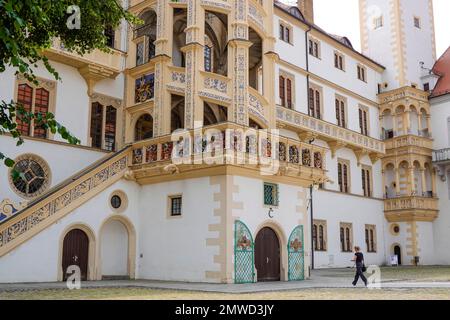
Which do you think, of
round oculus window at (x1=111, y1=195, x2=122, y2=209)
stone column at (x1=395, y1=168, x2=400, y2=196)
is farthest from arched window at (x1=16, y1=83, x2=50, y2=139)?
stone column at (x1=395, y1=168, x2=400, y2=196)

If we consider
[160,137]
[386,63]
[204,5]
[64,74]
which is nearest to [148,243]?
[160,137]

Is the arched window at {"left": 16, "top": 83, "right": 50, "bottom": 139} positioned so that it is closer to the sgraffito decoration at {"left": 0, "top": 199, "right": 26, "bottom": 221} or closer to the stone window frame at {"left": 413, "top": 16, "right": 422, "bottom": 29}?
the sgraffito decoration at {"left": 0, "top": 199, "right": 26, "bottom": 221}

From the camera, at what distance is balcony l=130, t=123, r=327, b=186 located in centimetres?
2100

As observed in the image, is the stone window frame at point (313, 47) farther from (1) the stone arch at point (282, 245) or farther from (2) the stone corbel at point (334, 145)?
(1) the stone arch at point (282, 245)

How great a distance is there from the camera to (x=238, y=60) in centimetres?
2397

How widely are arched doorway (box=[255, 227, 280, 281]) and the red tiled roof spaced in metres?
28.4

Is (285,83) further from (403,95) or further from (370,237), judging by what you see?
(370,237)

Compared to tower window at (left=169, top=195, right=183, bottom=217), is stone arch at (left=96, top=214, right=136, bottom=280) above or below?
below

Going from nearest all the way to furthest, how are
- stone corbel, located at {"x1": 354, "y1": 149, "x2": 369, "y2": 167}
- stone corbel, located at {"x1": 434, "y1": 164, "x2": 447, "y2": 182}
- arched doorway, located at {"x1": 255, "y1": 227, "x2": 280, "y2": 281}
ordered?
arched doorway, located at {"x1": 255, "y1": 227, "x2": 280, "y2": 281}, stone corbel, located at {"x1": 354, "y1": 149, "x2": 369, "y2": 167}, stone corbel, located at {"x1": 434, "y1": 164, "x2": 447, "y2": 182}

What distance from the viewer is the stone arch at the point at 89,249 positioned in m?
20.9

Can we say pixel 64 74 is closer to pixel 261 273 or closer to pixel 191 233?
pixel 191 233

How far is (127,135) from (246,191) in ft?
25.0

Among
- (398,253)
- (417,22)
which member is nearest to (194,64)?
(398,253)

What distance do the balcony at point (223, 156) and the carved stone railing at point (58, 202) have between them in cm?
103
